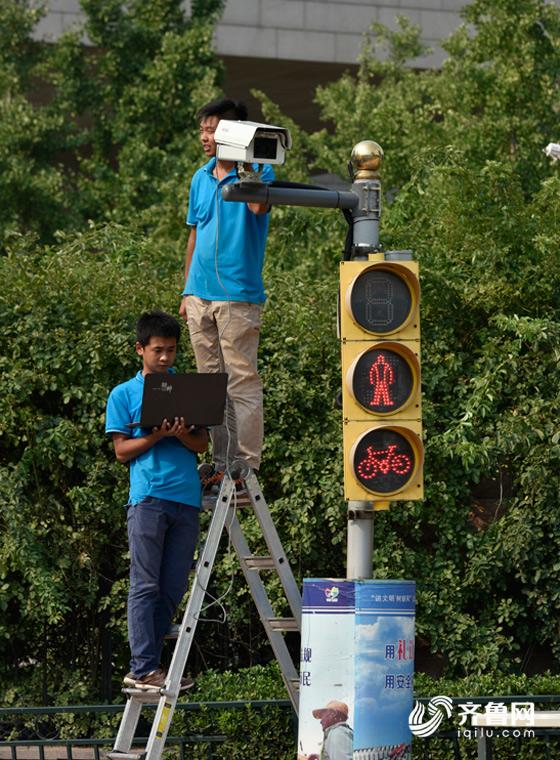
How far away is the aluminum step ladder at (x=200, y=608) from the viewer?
20.5ft

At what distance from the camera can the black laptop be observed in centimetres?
641

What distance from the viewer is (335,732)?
6137 millimetres

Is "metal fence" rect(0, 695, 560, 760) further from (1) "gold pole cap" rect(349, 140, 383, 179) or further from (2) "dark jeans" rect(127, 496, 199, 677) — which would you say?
(1) "gold pole cap" rect(349, 140, 383, 179)

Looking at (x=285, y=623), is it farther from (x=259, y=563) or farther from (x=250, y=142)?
(x=250, y=142)

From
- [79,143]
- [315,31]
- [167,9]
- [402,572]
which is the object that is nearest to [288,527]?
[402,572]

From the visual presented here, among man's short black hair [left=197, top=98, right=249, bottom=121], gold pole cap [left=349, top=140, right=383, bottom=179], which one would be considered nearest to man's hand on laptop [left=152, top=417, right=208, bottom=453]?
gold pole cap [left=349, top=140, right=383, bottom=179]

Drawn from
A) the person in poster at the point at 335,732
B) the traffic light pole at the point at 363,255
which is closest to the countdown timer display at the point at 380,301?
the traffic light pole at the point at 363,255

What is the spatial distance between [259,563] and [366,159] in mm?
2068

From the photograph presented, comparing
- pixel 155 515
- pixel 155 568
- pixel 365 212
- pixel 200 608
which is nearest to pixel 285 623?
pixel 200 608

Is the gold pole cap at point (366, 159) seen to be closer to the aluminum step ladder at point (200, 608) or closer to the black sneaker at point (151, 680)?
the aluminum step ladder at point (200, 608)

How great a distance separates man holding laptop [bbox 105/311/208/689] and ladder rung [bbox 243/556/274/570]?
34 cm

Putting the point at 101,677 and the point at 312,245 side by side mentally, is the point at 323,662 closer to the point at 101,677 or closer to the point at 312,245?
the point at 101,677

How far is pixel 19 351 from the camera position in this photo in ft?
31.5

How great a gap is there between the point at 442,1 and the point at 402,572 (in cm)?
1967
